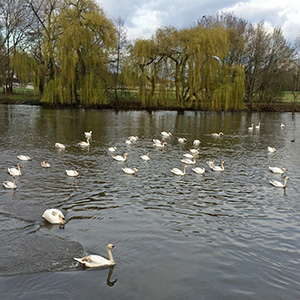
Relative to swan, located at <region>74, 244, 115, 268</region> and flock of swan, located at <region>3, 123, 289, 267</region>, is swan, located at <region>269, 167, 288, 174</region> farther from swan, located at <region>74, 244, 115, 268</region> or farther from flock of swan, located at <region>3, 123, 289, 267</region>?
swan, located at <region>74, 244, 115, 268</region>

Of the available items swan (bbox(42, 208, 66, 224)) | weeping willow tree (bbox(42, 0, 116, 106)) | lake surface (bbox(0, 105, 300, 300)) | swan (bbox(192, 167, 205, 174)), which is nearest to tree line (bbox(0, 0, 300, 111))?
weeping willow tree (bbox(42, 0, 116, 106))

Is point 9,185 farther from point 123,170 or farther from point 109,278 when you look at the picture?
point 109,278

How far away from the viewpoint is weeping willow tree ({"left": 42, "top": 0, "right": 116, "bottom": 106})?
4912 cm

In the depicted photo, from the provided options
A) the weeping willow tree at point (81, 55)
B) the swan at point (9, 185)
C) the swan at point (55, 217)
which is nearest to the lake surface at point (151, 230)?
the swan at point (55, 217)

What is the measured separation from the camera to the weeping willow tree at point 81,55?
49125 mm

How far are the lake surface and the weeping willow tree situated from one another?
30.6 metres

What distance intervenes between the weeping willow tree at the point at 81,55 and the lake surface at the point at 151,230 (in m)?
Result: 30.6

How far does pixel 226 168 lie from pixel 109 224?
29.9 feet

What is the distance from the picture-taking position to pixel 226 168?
18.2m

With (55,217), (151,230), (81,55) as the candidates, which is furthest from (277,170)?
(81,55)

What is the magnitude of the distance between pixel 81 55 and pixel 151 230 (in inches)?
1752

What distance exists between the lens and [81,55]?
168 feet

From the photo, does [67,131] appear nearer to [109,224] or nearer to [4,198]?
[4,198]

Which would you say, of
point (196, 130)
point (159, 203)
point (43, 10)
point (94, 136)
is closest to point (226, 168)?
point (159, 203)
